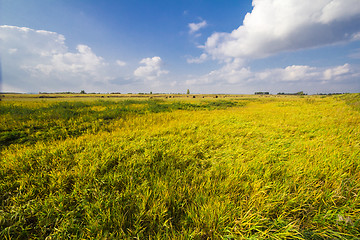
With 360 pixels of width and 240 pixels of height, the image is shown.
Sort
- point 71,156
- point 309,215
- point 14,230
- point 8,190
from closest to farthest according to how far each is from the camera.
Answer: point 14,230
point 309,215
point 8,190
point 71,156

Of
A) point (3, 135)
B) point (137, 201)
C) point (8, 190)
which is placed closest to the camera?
point (137, 201)

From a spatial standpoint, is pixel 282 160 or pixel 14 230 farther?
pixel 282 160

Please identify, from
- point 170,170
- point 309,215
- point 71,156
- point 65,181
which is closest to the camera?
point 309,215

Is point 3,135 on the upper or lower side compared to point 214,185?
upper

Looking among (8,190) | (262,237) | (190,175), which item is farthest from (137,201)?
(8,190)

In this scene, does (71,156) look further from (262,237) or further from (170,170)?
(262,237)

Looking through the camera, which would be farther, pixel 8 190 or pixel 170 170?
pixel 170 170

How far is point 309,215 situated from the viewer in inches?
69.1

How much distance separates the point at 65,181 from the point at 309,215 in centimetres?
445

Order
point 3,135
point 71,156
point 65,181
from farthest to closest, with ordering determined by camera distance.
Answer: point 3,135 < point 71,156 < point 65,181

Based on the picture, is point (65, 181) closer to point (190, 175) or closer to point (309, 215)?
point (190, 175)

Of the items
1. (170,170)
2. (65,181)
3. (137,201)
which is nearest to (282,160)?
(170,170)

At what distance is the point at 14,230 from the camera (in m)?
1.60

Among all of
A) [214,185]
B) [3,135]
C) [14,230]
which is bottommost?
[14,230]
